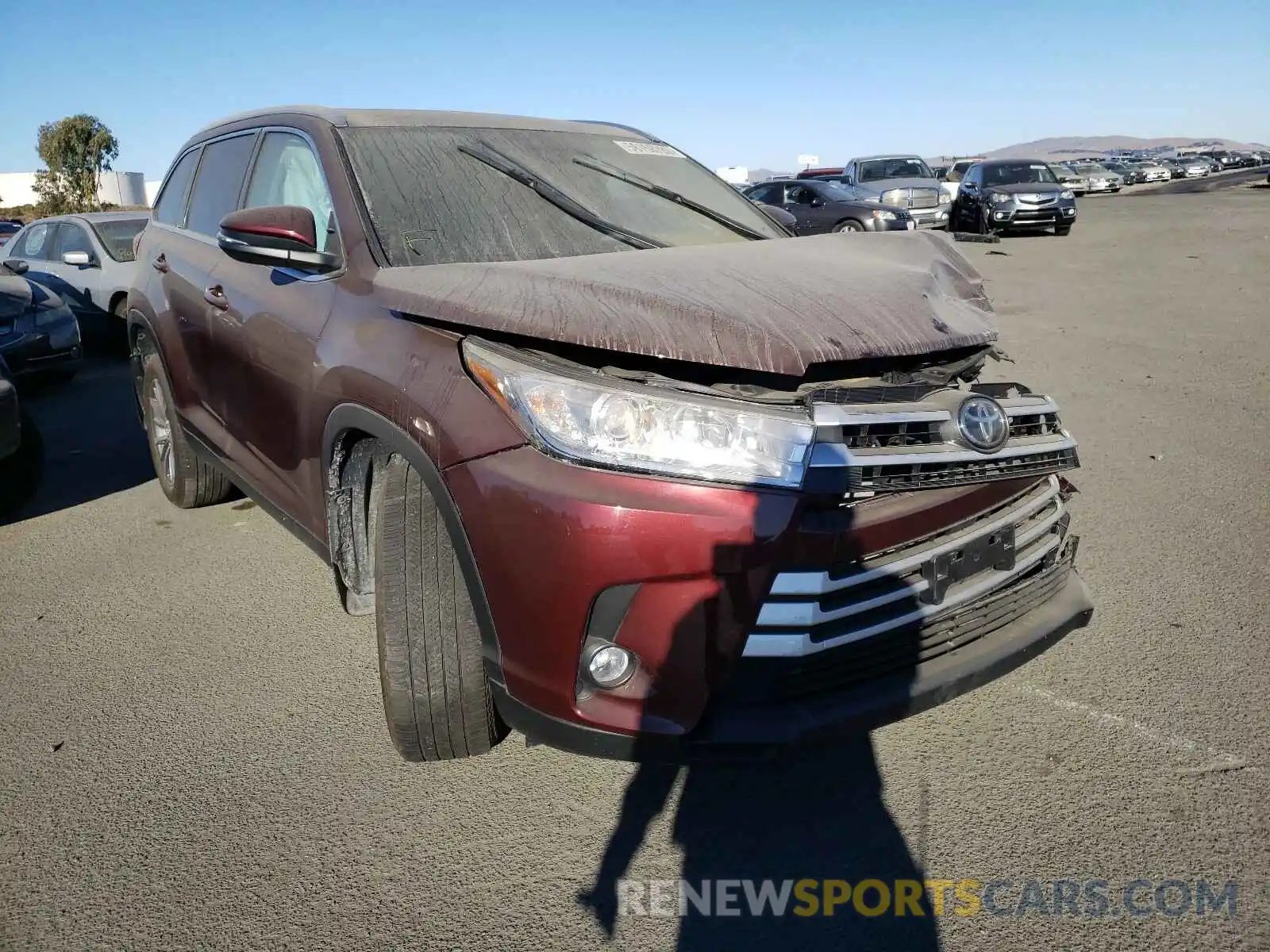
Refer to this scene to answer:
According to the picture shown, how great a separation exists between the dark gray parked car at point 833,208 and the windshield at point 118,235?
8.65 meters

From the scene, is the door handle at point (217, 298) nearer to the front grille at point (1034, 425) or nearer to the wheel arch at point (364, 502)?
the wheel arch at point (364, 502)

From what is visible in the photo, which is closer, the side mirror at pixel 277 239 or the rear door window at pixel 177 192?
the side mirror at pixel 277 239

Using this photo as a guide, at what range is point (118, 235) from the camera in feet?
30.7

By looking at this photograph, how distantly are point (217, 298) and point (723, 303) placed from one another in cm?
226

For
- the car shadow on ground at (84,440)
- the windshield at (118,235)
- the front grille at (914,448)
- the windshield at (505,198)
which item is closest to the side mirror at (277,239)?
the windshield at (505,198)

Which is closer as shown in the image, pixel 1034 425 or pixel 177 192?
pixel 1034 425

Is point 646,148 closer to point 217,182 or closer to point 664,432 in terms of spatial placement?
point 217,182

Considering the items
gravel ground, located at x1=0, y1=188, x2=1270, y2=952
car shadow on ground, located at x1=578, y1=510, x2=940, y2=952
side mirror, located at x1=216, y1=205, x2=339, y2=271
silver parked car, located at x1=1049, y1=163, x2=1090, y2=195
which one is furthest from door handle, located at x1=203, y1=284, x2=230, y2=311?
silver parked car, located at x1=1049, y1=163, x2=1090, y2=195

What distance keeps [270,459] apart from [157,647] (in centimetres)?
85

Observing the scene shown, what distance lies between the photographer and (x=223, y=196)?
3865 millimetres

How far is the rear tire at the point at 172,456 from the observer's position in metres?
4.40

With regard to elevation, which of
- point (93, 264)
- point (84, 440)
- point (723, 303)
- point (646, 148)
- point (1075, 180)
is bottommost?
point (84, 440)

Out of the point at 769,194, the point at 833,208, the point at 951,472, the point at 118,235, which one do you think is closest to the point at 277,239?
the point at 951,472

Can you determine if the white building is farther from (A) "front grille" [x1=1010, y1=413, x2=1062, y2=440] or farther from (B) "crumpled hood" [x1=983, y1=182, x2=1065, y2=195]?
(A) "front grille" [x1=1010, y1=413, x2=1062, y2=440]
